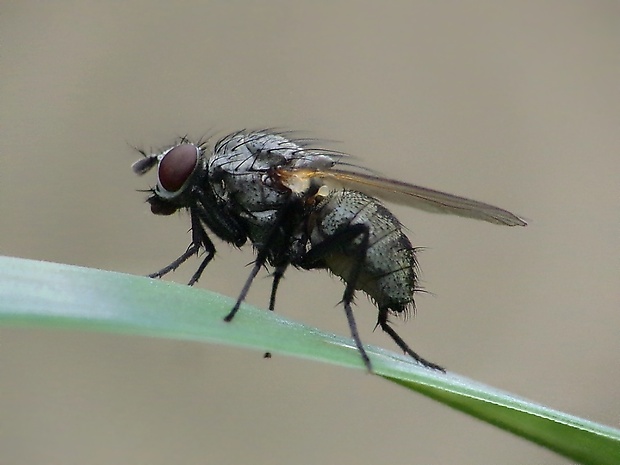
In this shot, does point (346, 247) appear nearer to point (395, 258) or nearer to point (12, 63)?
point (395, 258)

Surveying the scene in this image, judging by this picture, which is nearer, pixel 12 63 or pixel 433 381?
pixel 433 381

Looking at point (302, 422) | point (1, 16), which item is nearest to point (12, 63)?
point (1, 16)

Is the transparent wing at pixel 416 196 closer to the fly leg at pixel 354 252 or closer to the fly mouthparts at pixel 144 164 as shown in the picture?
the fly leg at pixel 354 252

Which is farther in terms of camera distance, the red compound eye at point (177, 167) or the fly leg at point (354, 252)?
the red compound eye at point (177, 167)

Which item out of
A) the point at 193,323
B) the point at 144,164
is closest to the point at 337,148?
the point at 144,164

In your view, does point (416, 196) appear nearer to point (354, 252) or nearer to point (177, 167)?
point (354, 252)

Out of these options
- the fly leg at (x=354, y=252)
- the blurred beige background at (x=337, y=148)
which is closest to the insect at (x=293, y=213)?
the fly leg at (x=354, y=252)
